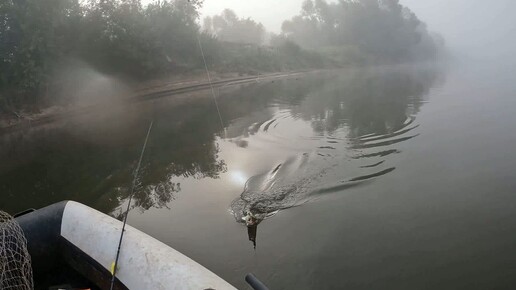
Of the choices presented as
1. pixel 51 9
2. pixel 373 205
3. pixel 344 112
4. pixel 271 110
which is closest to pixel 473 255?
pixel 373 205

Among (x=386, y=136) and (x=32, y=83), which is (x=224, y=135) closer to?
(x=386, y=136)

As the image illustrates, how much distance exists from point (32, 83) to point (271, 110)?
13068mm

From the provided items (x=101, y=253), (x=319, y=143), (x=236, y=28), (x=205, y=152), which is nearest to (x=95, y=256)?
(x=101, y=253)

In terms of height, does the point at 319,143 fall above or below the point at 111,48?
below

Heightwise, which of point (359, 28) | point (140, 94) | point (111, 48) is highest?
point (359, 28)

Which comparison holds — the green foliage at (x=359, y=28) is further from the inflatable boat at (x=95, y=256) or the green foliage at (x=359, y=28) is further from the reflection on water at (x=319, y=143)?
the inflatable boat at (x=95, y=256)

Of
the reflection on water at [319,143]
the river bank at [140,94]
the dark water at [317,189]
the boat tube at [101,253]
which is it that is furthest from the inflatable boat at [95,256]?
the river bank at [140,94]

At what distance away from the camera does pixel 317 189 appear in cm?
703

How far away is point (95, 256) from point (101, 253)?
100 millimetres

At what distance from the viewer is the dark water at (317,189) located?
4777mm

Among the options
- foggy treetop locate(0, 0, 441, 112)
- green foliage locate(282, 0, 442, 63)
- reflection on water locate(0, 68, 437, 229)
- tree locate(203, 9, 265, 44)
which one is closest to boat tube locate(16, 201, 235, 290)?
reflection on water locate(0, 68, 437, 229)

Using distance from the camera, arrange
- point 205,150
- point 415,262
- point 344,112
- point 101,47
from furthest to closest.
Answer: point 101,47
point 344,112
point 205,150
point 415,262

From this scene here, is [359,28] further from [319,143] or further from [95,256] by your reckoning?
[95,256]

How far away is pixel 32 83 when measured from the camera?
Answer: 18625 mm
